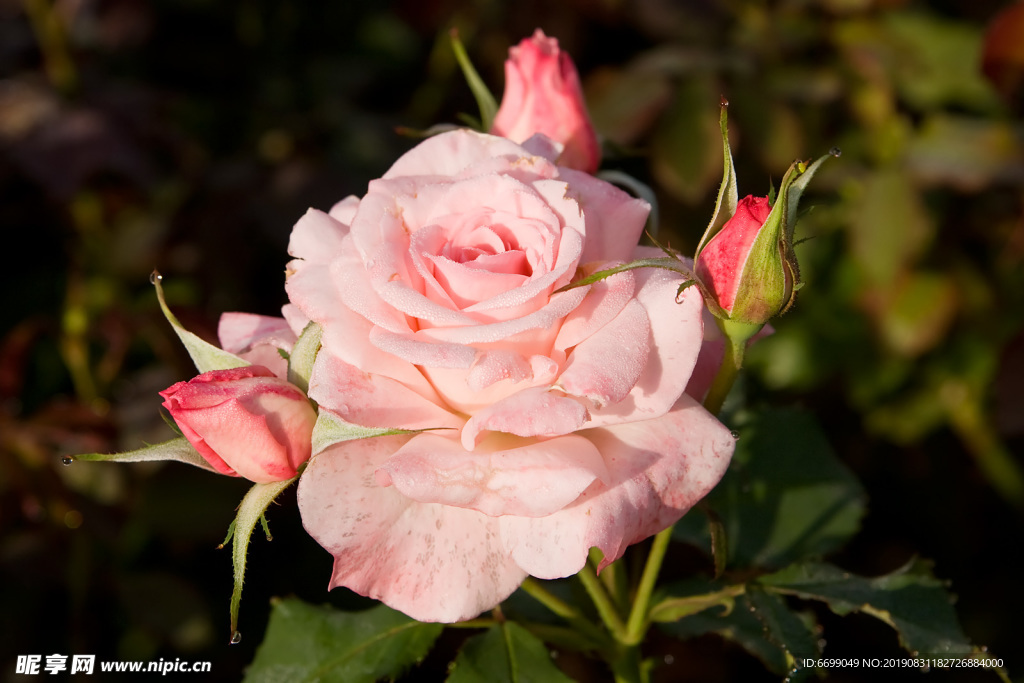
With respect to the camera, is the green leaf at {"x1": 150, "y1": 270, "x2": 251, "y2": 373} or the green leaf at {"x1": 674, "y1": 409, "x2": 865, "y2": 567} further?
the green leaf at {"x1": 674, "y1": 409, "x2": 865, "y2": 567}

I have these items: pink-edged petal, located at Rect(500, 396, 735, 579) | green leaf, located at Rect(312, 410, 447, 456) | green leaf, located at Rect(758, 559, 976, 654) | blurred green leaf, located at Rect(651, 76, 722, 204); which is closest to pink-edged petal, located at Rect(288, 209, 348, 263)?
green leaf, located at Rect(312, 410, 447, 456)

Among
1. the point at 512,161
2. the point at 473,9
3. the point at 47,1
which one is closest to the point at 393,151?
the point at 473,9

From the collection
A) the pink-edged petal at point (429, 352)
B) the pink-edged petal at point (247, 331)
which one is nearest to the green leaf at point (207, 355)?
the pink-edged petal at point (247, 331)

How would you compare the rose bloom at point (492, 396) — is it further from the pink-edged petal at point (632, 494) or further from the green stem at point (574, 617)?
the green stem at point (574, 617)

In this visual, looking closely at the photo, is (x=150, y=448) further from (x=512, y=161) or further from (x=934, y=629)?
(x=934, y=629)

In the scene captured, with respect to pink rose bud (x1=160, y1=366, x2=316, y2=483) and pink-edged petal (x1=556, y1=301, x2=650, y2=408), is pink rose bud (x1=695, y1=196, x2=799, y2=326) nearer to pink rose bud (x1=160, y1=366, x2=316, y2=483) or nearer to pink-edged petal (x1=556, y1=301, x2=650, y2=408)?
pink-edged petal (x1=556, y1=301, x2=650, y2=408)

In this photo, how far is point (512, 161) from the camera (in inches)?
24.2

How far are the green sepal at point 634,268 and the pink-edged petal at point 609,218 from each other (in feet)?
0.14

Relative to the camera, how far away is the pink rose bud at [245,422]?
55 centimetres

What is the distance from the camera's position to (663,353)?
558 millimetres

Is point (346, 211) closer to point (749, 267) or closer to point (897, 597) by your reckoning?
point (749, 267)

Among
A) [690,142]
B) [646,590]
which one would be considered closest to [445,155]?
[646,590]

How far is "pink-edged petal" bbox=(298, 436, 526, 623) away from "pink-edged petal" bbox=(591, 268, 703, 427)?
0.12 metres

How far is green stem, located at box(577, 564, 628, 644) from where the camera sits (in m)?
0.70
